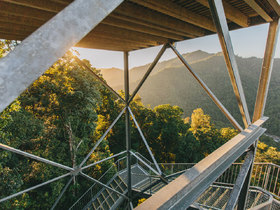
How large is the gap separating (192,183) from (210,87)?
6496cm

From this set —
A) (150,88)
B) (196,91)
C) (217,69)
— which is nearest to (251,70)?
(217,69)

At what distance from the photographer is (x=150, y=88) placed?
62594 mm

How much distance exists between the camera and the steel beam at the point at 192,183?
2.58 ft

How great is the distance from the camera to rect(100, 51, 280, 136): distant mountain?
2056 inches

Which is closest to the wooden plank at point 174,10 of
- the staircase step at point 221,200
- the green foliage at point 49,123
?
the staircase step at point 221,200

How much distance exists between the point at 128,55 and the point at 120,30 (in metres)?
1.67

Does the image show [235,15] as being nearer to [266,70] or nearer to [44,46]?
[266,70]

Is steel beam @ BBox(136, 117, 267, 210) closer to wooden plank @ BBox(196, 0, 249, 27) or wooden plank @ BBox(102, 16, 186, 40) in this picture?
wooden plank @ BBox(196, 0, 249, 27)

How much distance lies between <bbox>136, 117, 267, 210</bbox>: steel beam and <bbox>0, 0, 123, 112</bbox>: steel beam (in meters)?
0.68

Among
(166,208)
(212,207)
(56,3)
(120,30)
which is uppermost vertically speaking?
(120,30)

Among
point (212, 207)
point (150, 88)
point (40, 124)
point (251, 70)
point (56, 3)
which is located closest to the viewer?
point (56, 3)

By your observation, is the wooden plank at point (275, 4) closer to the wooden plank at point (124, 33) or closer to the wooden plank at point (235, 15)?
the wooden plank at point (235, 15)

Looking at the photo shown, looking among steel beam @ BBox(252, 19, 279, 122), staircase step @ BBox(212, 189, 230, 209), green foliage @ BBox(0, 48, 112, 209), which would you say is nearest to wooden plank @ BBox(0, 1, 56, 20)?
steel beam @ BBox(252, 19, 279, 122)

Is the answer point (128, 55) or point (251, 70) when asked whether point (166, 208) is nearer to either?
point (128, 55)
